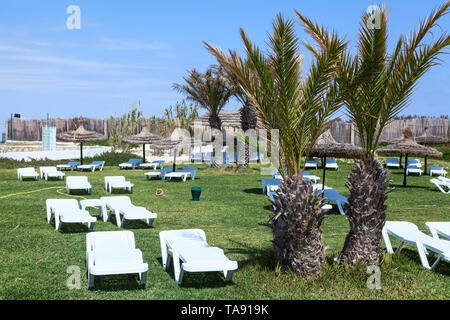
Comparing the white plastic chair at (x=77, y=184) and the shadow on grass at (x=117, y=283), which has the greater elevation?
the white plastic chair at (x=77, y=184)

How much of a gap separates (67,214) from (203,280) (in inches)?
158

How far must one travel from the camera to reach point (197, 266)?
558cm

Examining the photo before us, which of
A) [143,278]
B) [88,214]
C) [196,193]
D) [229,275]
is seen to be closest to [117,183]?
[196,193]

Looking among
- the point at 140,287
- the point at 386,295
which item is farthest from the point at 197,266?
the point at 386,295

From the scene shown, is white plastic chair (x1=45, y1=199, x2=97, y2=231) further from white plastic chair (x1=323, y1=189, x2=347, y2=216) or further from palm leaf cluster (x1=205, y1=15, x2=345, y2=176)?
white plastic chair (x1=323, y1=189, x2=347, y2=216)

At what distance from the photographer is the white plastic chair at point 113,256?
18.2ft

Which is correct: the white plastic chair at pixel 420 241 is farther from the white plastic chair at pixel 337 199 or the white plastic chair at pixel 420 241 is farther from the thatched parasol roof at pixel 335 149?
the thatched parasol roof at pixel 335 149

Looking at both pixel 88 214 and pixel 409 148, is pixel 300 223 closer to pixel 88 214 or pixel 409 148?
pixel 88 214

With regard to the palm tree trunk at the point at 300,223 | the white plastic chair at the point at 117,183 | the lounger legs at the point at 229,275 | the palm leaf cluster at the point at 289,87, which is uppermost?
the palm leaf cluster at the point at 289,87

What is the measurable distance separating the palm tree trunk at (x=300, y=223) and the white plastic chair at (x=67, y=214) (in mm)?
4111

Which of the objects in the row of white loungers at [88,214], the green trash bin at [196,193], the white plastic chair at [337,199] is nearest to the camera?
the row of white loungers at [88,214]

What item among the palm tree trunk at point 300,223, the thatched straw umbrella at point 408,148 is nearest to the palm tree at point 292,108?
the palm tree trunk at point 300,223

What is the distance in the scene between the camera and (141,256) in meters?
6.05

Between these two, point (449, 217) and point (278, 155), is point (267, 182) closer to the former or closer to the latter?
point (449, 217)
